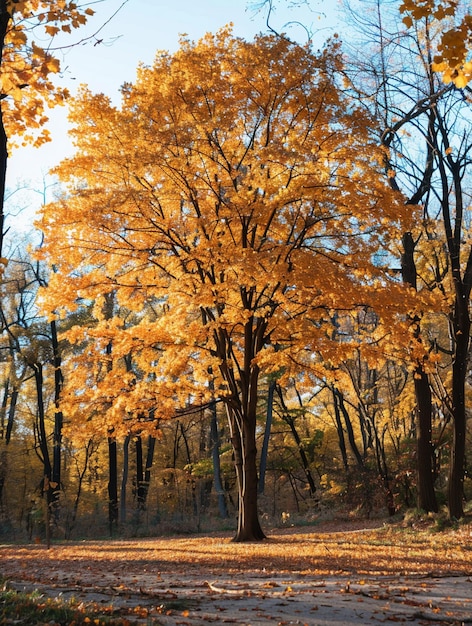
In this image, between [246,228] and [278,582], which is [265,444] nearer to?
[246,228]

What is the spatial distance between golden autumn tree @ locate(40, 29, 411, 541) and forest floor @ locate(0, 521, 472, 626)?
9.03ft

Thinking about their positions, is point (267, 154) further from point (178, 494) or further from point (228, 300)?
point (178, 494)

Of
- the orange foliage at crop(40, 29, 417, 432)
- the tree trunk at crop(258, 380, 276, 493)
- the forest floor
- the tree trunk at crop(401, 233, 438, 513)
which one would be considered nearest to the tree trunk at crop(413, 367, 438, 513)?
the tree trunk at crop(401, 233, 438, 513)

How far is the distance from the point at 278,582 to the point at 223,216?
6.62m

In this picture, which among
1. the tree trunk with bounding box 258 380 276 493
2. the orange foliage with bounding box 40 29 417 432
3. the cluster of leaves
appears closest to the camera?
the cluster of leaves

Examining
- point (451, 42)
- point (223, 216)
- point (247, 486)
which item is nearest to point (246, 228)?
point (223, 216)

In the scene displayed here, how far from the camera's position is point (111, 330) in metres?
11.3

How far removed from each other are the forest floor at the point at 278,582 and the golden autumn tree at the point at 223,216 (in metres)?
2.75

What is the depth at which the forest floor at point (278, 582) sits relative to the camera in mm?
4051

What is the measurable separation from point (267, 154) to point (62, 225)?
4.15 metres

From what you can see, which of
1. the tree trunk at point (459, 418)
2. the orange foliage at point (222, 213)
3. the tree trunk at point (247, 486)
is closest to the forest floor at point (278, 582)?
the tree trunk at point (247, 486)

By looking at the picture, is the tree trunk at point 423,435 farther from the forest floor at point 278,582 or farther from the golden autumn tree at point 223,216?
the golden autumn tree at point 223,216

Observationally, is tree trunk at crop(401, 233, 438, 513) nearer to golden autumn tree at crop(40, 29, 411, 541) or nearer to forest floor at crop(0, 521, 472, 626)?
forest floor at crop(0, 521, 472, 626)

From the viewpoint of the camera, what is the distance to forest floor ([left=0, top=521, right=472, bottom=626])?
4051 millimetres
